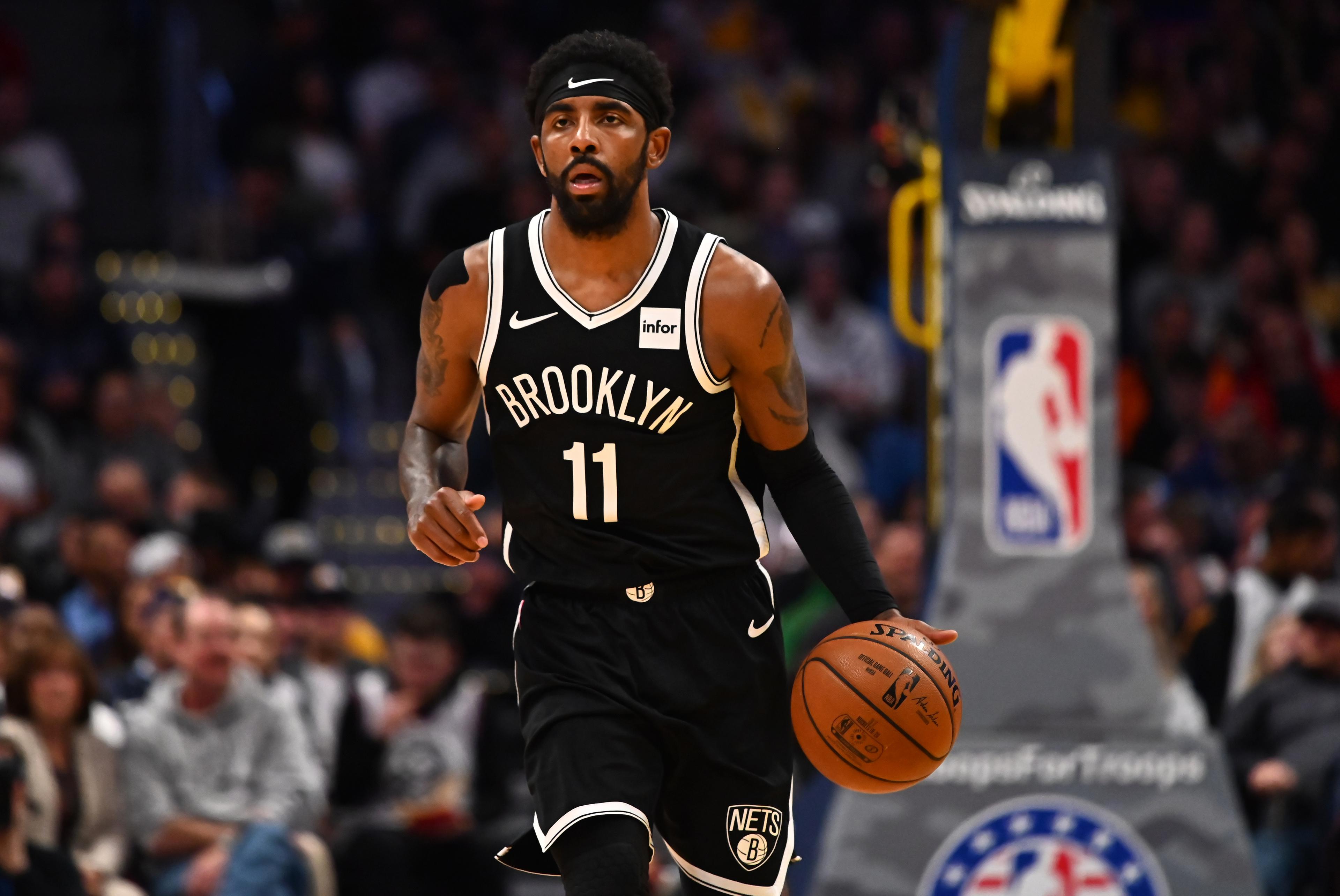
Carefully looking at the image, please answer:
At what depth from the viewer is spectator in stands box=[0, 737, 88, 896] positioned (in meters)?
6.02

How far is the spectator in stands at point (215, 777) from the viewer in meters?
6.79

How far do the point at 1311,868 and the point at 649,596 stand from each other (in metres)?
3.99

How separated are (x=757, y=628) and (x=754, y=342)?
2.01ft

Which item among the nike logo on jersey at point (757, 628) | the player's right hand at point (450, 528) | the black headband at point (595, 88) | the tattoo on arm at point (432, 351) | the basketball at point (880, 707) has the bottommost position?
the basketball at point (880, 707)

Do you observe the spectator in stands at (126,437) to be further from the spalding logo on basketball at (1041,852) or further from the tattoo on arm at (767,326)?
the tattoo on arm at (767,326)

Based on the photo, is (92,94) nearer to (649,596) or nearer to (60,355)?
(60,355)

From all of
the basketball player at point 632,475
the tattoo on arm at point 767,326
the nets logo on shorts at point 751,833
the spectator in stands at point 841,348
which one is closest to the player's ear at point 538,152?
the basketball player at point 632,475

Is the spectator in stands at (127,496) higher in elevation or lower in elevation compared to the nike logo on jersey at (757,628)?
higher

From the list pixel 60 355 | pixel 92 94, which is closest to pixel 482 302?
pixel 60 355

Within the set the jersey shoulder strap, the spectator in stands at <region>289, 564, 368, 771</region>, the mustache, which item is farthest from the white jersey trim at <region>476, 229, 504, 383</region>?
the spectator in stands at <region>289, 564, 368, 771</region>

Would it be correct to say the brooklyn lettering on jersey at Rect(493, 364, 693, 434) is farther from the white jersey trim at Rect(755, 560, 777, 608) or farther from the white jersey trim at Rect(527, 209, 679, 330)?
the white jersey trim at Rect(755, 560, 777, 608)

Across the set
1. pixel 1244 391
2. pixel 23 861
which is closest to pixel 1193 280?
pixel 1244 391

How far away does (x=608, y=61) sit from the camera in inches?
152

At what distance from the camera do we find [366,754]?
7637mm
